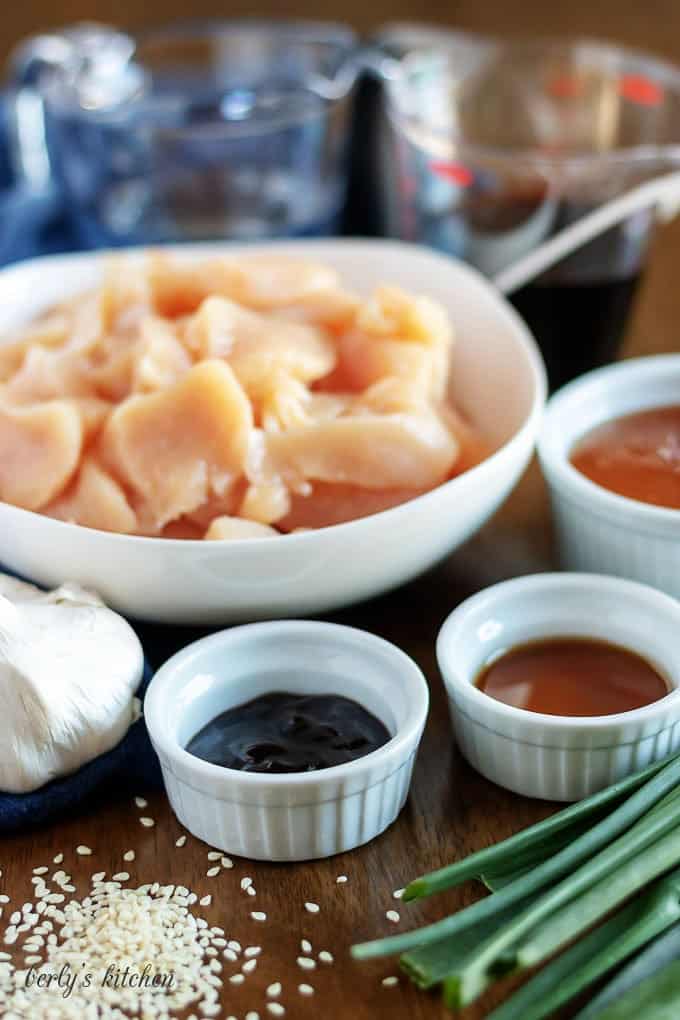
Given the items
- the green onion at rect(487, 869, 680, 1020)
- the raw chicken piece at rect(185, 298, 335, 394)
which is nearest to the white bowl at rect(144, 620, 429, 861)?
the green onion at rect(487, 869, 680, 1020)

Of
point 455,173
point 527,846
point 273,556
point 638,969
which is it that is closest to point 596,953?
point 638,969

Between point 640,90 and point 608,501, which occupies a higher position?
point 640,90

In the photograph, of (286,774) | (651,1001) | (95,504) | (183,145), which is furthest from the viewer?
(183,145)

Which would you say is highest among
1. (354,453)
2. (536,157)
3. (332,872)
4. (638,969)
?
(536,157)

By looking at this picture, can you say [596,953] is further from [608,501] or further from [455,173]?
[455,173]

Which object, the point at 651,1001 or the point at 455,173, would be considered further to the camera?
the point at 455,173

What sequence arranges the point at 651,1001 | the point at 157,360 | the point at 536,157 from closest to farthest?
1. the point at 651,1001
2. the point at 157,360
3. the point at 536,157
